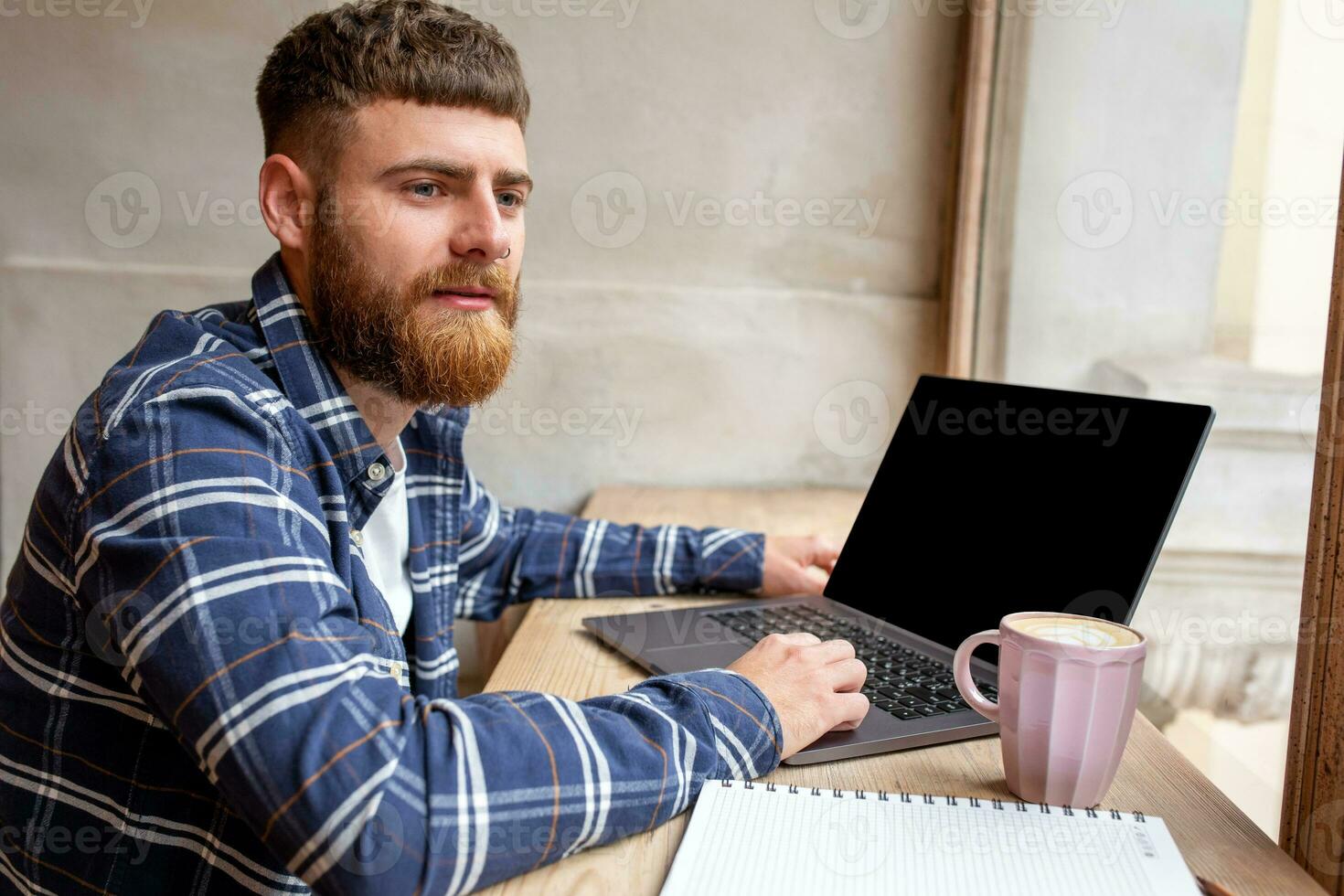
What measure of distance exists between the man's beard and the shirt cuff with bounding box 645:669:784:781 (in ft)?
1.32

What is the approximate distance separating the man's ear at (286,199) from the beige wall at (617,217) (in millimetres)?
790

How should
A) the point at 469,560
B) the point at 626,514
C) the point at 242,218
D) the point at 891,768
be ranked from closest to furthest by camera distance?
the point at 891,768 → the point at 469,560 → the point at 626,514 → the point at 242,218

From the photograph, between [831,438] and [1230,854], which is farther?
[831,438]

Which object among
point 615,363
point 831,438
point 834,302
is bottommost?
point 831,438

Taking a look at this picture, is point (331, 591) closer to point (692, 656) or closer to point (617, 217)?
point (692, 656)

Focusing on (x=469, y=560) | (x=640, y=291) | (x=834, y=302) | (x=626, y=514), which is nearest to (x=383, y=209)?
(x=469, y=560)

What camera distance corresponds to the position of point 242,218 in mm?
1766

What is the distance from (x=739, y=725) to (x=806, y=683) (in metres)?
0.08

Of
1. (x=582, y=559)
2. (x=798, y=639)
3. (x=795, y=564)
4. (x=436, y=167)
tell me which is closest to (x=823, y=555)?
(x=795, y=564)

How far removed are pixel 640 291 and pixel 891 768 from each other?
1.20 m

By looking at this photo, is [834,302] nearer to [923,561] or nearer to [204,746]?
[923,561]

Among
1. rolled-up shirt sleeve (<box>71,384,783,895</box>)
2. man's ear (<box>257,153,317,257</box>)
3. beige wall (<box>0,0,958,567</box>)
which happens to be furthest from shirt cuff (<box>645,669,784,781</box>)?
beige wall (<box>0,0,958,567</box>)

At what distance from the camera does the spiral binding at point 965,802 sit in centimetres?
64

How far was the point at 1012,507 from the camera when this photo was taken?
912 millimetres
